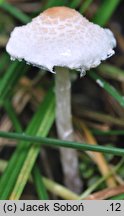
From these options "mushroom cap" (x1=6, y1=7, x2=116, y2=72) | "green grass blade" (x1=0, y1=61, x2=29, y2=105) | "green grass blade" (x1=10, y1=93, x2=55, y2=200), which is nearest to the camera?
"mushroom cap" (x1=6, y1=7, x2=116, y2=72)

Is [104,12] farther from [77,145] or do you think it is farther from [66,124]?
[77,145]

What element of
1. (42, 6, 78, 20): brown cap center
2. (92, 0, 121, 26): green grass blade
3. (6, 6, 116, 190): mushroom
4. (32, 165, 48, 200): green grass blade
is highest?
(92, 0, 121, 26): green grass blade

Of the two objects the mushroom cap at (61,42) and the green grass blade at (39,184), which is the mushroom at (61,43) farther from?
the green grass blade at (39,184)

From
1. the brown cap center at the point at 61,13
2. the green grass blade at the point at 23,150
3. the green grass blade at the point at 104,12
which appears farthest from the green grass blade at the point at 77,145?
the green grass blade at the point at 104,12

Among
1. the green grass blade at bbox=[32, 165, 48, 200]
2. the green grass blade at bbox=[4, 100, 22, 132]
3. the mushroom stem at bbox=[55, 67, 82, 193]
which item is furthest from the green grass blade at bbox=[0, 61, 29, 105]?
the green grass blade at bbox=[32, 165, 48, 200]

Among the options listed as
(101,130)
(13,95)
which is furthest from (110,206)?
(13,95)

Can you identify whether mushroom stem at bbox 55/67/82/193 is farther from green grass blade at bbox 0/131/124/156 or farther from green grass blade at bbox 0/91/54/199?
green grass blade at bbox 0/131/124/156

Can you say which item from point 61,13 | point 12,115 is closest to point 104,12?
point 61,13
